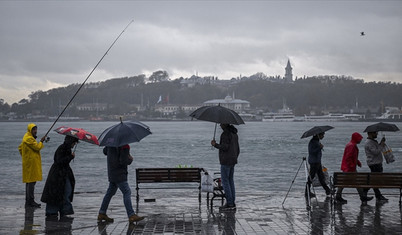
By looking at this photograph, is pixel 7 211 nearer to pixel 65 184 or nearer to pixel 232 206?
pixel 65 184

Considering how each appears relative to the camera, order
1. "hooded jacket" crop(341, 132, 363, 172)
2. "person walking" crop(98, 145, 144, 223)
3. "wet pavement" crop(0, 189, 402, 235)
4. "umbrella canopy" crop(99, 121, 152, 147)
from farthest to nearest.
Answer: "hooded jacket" crop(341, 132, 363, 172)
"person walking" crop(98, 145, 144, 223)
"umbrella canopy" crop(99, 121, 152, 147)
"wet pavement" crop(0, 189, 402, 235)

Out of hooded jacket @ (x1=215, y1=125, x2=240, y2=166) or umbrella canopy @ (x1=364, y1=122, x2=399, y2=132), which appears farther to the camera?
umbrella canopy @ (x1=364, y1=122, x2=399, y2=132)

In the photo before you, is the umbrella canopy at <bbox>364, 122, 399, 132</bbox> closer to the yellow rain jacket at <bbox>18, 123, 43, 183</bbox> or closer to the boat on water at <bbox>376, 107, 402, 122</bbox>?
the yellow rain jacket at <bbox>18, 123, 43, 183</bbox>

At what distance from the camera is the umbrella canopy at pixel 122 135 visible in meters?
8.12

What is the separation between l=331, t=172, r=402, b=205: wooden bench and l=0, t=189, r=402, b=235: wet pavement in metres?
0.38

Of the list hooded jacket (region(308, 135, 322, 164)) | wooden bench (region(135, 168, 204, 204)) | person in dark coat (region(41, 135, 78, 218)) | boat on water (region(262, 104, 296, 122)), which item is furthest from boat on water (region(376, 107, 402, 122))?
person in dark coat (region(41, 135, 78, 218))

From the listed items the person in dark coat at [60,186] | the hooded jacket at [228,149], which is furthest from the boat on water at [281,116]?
the person in dark coat at [60,186]

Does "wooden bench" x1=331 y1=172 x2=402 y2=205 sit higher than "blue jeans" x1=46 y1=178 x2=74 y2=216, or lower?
higher

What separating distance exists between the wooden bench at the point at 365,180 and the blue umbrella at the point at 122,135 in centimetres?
358

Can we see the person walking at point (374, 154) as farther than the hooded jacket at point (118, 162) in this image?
Yes

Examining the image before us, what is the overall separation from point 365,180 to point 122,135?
4.40 metres

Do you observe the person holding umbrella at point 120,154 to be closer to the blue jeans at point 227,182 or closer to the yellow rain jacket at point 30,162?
the blue jeans at point 227,182

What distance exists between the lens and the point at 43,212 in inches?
373

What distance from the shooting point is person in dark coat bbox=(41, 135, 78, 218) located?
8867 mm
